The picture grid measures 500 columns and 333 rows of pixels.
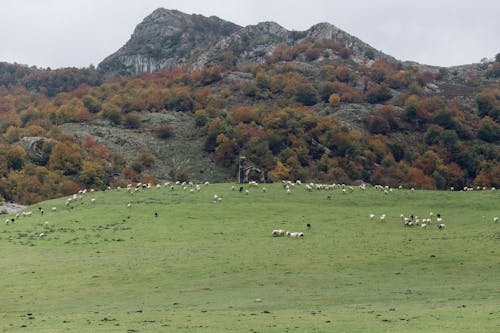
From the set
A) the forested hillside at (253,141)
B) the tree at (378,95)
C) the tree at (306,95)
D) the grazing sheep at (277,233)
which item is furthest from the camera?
the tree at (378,95)

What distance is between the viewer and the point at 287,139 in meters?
145

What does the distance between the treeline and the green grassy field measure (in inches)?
2040

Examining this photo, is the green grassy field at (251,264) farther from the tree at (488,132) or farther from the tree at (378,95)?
the tree at (378,95)

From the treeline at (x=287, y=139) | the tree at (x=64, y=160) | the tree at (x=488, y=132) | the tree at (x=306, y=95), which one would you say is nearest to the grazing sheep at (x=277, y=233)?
the treeline at (x=287, y=139)

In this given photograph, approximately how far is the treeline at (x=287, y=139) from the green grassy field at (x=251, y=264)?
5180 cm

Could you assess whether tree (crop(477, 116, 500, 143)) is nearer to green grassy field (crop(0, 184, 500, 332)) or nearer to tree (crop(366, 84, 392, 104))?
tree (crop(366, 84, 392, 104))

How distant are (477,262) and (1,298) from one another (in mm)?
26601

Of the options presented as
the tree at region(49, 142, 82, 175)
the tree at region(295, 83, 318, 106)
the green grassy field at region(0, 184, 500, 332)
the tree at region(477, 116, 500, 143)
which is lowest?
the green grassy field at region(0, 184, 500, 332)

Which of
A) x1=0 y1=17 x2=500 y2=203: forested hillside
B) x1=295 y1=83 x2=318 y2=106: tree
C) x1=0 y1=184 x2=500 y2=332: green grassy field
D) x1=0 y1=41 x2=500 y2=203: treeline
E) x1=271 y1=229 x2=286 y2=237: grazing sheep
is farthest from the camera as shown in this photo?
x1=295 y1=83 x2=318 y2=106: tree

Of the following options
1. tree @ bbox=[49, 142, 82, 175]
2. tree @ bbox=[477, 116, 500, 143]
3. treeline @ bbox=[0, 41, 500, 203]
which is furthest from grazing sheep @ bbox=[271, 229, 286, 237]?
tree @ bbox=[477, 116, 500, 143]

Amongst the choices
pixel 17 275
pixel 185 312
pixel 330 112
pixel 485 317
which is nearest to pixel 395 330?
pixel 485 317

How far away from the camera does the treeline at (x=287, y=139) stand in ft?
390

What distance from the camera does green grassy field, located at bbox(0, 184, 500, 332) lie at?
2550 centimetres

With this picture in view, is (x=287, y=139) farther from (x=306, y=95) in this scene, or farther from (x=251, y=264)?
(x=251, y=264)
